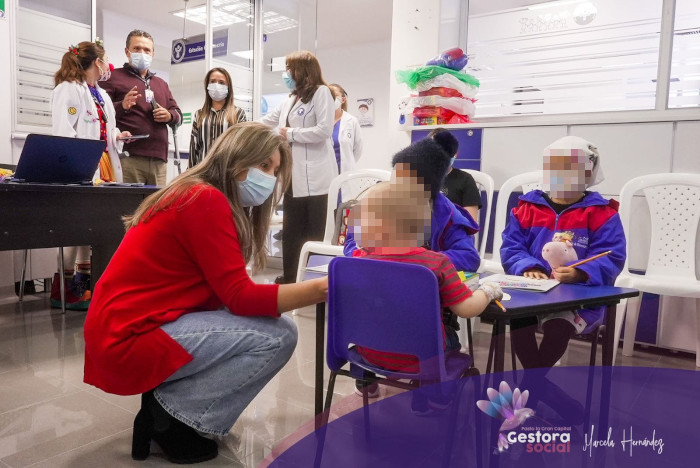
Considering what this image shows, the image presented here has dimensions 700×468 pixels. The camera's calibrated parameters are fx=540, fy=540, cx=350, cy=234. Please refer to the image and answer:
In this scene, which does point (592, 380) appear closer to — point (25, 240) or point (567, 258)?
point (567, 258)

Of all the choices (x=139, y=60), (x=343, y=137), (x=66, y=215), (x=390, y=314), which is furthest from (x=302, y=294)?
(x=139, y=60)

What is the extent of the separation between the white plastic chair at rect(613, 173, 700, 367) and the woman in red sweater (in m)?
1.92

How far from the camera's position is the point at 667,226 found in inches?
109

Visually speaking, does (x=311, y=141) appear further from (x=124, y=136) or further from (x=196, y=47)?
(x=196, y=47)

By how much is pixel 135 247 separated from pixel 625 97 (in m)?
3.03

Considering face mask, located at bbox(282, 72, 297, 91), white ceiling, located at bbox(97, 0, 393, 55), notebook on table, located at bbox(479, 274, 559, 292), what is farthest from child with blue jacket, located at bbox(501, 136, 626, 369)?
white ceiling, located at bbox(97, 0, 393, 55)

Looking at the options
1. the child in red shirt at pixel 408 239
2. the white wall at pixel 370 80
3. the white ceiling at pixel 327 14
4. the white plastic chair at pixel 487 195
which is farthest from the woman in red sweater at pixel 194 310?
the white wall at pixel 370 80

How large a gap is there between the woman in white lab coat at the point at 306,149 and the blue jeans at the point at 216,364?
2.07 metres

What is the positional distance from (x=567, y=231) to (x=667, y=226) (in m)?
1.19

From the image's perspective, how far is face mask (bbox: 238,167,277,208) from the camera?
161 centimetres

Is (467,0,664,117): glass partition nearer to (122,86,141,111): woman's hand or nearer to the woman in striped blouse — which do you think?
the woman in striped blouse

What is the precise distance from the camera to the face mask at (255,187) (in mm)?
1609

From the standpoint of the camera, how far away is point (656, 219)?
2.79m

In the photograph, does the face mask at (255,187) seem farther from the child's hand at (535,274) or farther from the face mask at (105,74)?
the face mask at (105,74)
